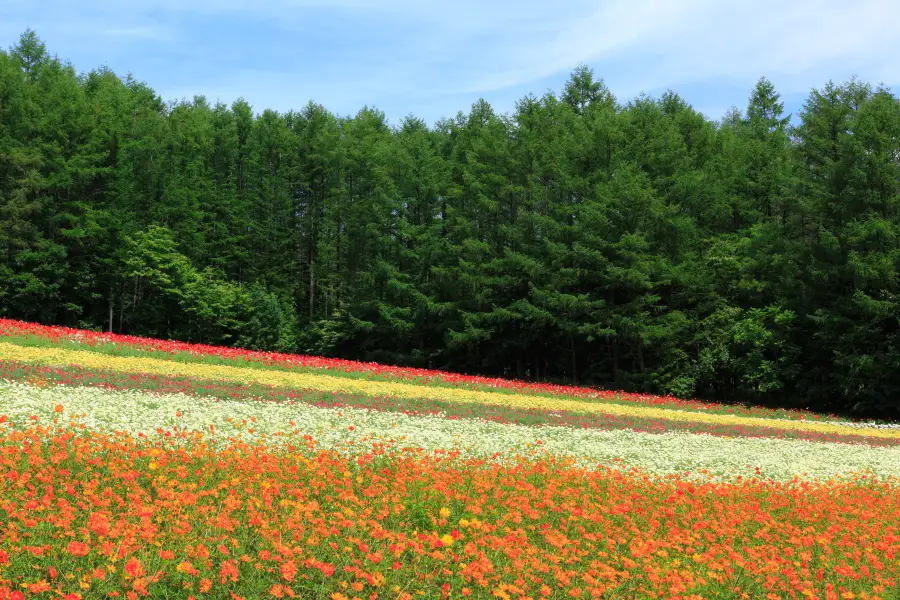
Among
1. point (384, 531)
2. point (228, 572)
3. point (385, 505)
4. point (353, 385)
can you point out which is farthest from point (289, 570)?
point (353, 385)

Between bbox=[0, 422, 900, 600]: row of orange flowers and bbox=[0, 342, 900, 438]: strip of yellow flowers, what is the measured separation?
1209cm

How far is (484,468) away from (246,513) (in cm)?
473

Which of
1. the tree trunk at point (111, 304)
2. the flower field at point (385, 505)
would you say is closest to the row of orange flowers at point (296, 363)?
the flower field at point (385, 505)

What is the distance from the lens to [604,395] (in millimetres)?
32406

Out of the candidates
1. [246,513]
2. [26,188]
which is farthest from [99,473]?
[26,188]

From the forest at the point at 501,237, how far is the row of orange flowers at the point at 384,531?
28.4m

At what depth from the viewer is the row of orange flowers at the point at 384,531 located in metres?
5.44

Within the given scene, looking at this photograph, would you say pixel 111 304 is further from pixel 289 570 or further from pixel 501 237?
pixel 289 570

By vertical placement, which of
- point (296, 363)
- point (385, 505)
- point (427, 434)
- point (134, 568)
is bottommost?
point (427, 434)

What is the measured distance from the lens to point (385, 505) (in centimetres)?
786

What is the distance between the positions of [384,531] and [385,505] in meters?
1.73

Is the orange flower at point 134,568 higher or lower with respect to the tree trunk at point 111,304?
lower

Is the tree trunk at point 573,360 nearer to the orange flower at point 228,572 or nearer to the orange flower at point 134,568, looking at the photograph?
the orange flower at point 228,572

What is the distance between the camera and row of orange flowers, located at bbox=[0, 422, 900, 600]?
17.9ft
